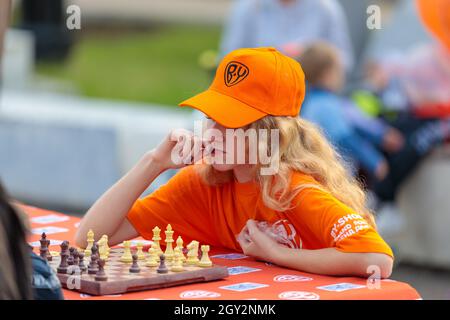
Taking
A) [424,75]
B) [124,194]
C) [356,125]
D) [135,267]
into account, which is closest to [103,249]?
[135,267]

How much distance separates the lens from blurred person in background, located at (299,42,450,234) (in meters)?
5.60

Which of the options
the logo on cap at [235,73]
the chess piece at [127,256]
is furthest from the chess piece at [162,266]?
the logo on cap at [235,73]

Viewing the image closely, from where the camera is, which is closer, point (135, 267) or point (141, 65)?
point (135, 267)

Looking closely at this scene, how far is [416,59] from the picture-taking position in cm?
703

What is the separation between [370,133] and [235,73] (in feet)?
10.4

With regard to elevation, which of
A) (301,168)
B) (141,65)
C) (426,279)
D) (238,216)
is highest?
(141,65)

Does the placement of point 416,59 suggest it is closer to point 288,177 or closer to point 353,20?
point 353,20

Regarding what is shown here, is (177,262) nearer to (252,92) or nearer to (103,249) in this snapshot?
(103,249)

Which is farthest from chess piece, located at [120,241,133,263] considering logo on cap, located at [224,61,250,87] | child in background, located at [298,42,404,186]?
child in background, located at [298,42,404,186]

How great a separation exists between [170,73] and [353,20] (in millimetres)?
7737

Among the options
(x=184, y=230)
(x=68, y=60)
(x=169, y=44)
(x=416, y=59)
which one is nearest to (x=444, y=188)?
(x=416, y=59)

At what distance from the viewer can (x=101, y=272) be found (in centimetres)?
241

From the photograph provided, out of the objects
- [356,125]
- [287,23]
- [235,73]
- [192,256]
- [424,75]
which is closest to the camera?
[192,256]

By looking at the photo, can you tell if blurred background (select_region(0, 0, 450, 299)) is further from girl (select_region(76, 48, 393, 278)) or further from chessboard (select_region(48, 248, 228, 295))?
chessboard (select_region(48, 248, 228, 295))
